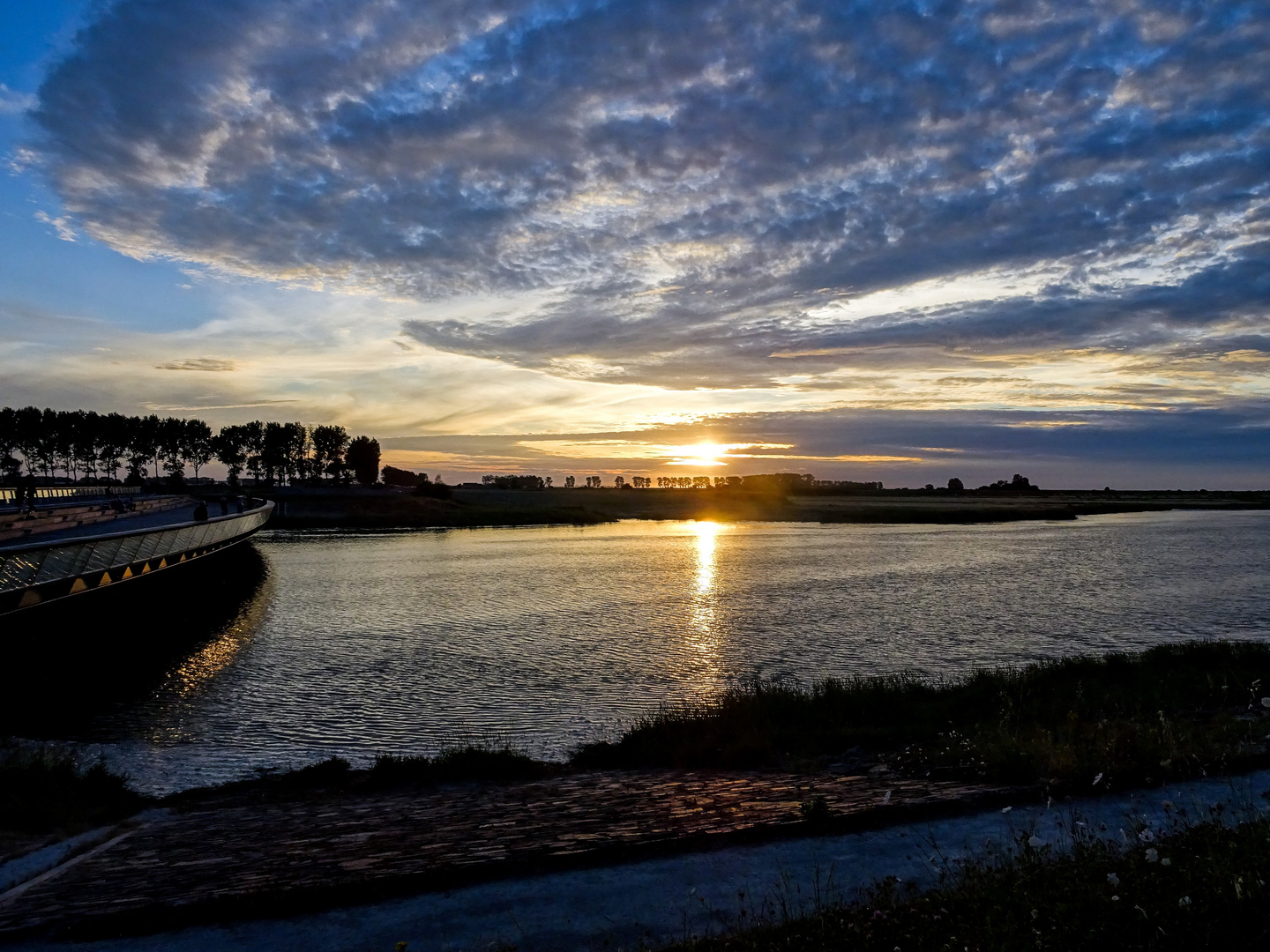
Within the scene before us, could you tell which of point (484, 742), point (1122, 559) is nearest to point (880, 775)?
point (484, 742)

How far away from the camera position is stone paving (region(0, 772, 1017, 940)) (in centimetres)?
783

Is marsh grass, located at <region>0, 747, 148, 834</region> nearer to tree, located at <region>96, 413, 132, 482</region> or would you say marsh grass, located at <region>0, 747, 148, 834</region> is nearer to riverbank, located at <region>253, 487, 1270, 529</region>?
riverbank, located at <region>253, 487, 1270, 529</region>

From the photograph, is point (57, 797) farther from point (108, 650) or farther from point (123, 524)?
point (123, 524)

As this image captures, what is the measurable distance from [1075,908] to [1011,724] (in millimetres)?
9862

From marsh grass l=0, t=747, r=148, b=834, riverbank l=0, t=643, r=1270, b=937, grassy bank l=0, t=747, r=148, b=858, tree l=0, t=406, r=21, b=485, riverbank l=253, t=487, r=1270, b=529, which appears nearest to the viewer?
riverbank l=0, t=643, r=1270, b=937

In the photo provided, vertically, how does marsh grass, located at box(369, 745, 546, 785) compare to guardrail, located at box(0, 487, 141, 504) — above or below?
below

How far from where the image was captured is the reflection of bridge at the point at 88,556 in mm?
20234

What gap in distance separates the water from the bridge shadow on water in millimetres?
466

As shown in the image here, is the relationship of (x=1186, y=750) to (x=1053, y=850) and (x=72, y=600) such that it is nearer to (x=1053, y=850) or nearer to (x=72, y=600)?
(x=1053, y=850)

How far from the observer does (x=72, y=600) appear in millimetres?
26656

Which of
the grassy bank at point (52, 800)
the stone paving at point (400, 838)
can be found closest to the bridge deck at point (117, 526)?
the grassy bank at point (52, 800)

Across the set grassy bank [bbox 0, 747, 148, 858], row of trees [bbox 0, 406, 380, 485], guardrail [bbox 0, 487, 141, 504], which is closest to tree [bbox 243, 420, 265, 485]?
row of trees [bbox 0, 406, 380, 485]

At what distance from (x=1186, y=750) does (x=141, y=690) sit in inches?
972

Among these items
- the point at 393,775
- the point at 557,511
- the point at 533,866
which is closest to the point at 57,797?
the point at 393,775
